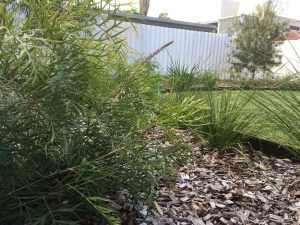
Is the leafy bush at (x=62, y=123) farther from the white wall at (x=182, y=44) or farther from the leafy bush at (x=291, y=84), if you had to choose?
the white wall at (x=182, y=44)

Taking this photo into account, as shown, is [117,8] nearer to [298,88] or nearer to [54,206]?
[54,206]

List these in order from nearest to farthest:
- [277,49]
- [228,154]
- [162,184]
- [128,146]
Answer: [128,146]
[162,184]
[228,154]
[277,49]

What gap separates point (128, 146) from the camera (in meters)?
1.17

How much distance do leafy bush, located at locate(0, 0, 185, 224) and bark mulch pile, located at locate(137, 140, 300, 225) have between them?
0.97ft

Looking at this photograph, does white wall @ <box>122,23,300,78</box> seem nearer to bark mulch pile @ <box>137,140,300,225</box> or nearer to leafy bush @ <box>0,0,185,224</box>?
bark mulch pile @ <box>137,140,300,225</box>

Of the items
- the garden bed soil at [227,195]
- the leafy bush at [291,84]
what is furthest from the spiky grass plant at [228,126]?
the leafy bush at [291,84]

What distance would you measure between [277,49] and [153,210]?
10.8m

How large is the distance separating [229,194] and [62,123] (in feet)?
3.20

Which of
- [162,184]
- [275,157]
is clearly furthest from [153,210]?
[275,157]

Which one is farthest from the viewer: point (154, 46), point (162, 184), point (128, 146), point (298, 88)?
point (154, 46)

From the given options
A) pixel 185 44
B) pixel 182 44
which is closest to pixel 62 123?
pixel 182 44

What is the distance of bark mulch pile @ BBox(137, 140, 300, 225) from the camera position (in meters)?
1.46

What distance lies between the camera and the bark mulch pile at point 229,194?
1.46 m

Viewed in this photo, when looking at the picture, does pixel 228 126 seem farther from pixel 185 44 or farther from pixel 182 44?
pixel 185 44
